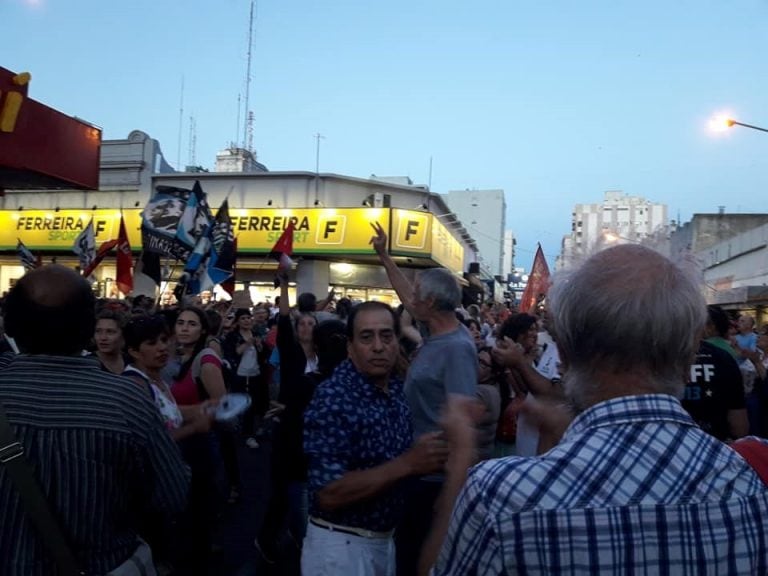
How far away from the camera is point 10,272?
3006 cm

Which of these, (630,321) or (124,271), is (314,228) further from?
(630,321)

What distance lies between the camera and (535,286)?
1282 centimetres

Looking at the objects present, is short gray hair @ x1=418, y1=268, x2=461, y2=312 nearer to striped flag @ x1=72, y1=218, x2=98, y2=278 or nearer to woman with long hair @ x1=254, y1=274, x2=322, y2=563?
woman with long hair @ x1=254, y1=274, x2=322, y2=563

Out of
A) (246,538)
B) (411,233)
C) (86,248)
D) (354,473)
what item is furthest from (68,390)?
(411,233)

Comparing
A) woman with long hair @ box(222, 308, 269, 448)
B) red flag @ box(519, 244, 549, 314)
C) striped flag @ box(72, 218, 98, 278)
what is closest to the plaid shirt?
woman with long hair @ box(222, 308, 269, 448)

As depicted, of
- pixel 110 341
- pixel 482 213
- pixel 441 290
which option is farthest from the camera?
pixel 482 213

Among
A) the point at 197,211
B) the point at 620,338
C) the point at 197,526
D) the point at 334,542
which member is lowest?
the point at 197,526

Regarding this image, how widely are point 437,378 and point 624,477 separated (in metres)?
2.34

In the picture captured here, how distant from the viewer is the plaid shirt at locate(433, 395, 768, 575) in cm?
120

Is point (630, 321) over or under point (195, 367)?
over

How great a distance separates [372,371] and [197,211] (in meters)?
9.30

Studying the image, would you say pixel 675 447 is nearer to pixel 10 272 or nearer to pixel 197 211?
pixel 197 211

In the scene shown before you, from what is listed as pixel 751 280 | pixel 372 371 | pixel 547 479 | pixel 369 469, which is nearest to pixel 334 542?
pixel 369 469

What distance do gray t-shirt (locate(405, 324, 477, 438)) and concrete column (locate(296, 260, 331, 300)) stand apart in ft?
72.2
